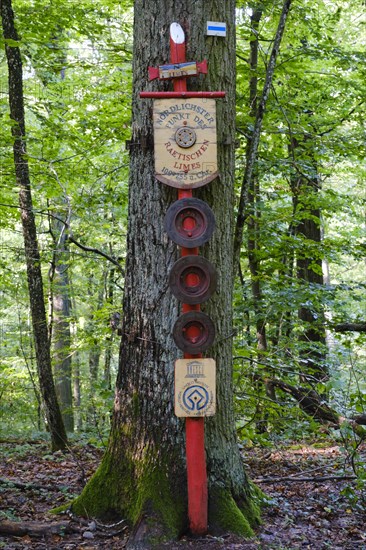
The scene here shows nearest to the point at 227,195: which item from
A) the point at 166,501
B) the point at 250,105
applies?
the point at 166,501

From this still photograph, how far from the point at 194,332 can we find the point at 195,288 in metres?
0.27

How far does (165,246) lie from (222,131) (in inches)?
35.0

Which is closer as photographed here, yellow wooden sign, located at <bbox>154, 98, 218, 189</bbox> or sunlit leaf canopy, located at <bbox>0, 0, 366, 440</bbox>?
yellow wooden sign, located at <bbox>154, 98, 218, 189</bbox>

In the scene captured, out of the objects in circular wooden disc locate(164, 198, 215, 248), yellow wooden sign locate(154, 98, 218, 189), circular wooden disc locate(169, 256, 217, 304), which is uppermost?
yellow wooden sign locate(154, 98, 218, 189)

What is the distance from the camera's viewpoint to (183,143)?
3404mm

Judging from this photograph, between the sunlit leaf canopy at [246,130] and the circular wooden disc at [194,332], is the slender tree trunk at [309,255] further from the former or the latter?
the circular wooden disc at [194,332]

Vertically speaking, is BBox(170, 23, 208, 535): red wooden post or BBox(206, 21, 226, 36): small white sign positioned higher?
BBox(206, 21, 226, 36): small white sign

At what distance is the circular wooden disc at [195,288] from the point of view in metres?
3.33

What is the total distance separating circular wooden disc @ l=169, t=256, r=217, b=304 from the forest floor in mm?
1442

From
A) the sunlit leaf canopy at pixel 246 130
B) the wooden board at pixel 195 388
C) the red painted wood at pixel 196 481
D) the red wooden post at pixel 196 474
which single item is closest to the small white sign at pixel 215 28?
the red wooden post at pixel 196 474

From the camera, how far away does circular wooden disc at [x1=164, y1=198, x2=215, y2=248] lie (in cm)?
334

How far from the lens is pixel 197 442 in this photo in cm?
334

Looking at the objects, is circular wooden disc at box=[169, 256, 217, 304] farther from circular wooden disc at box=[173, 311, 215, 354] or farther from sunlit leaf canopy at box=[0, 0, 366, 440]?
sunlit leaf canopy at box=[0, 0, 366, 440]

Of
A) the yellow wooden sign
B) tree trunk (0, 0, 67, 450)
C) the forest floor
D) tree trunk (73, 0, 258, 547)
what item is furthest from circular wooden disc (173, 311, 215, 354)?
tree trunk (0, 0, 67, 450)
